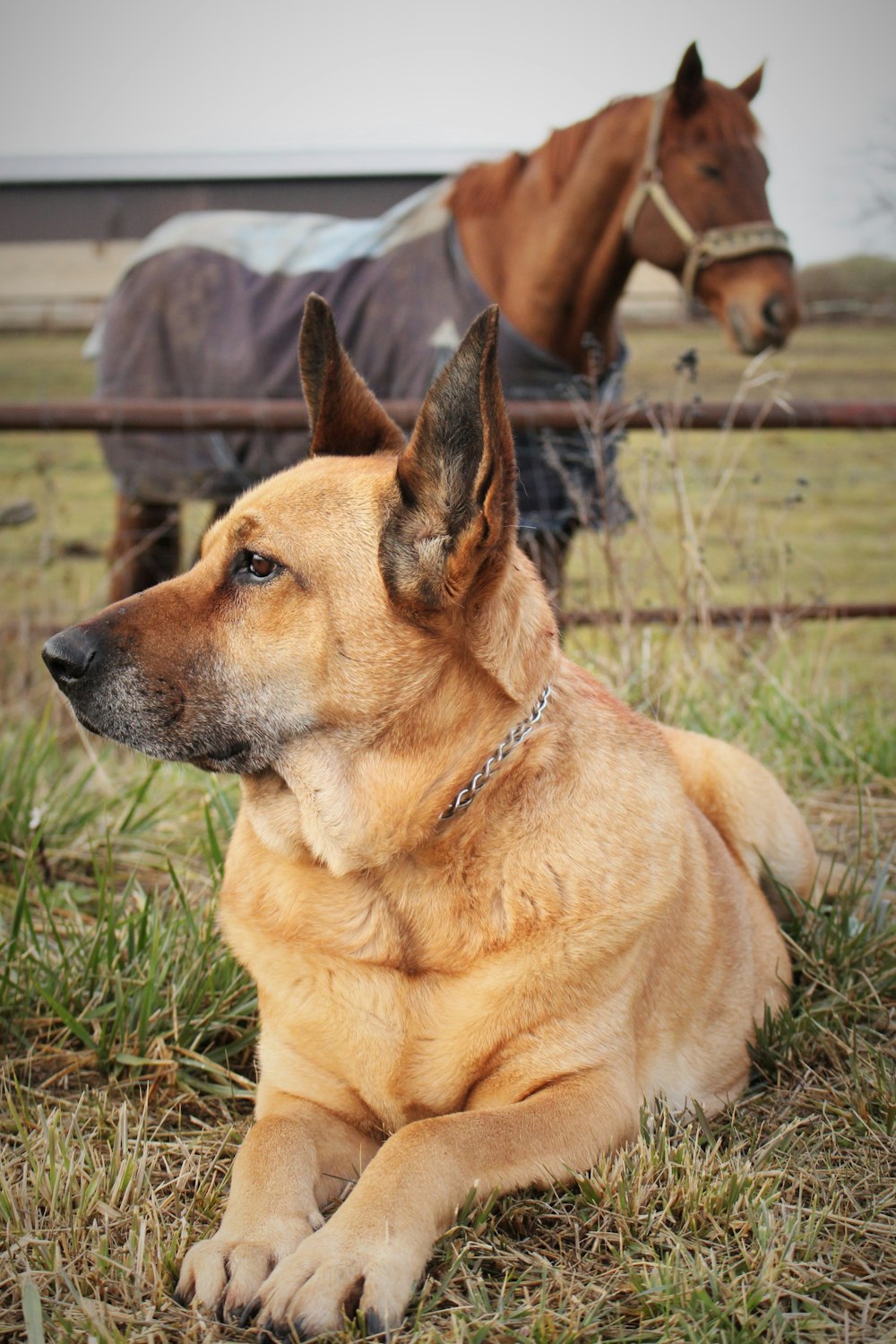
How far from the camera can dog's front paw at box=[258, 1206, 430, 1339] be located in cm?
156

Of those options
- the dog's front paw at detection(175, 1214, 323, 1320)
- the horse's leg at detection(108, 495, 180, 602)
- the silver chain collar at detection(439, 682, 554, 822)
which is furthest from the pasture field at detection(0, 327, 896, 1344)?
the horse's leg at detection(108, 495, 180, 602)

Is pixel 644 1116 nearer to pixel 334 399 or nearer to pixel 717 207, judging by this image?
pixel 334 399

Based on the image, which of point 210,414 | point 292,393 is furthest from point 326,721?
point 292,393

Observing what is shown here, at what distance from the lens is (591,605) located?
15.2 ft

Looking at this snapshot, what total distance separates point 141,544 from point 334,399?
3645mm

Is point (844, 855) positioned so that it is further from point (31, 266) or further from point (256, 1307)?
point (31, 266)

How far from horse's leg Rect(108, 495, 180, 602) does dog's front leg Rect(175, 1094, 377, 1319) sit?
4.23m

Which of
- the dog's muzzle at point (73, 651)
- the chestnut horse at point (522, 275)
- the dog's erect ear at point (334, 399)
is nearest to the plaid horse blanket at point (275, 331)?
the chestnut horse at point (522, 275)

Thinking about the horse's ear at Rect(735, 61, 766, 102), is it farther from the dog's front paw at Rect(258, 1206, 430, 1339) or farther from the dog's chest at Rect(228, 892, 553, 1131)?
the dog's front paw at Rect(258, 1206, 430, 1339)

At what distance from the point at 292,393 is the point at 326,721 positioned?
4.03 meters

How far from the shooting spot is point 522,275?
5406 millimetres

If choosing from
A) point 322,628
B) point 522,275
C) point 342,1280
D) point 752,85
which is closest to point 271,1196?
point 342,1280

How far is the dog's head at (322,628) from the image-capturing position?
6.64 feet

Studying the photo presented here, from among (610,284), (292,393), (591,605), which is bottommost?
(591,605)
